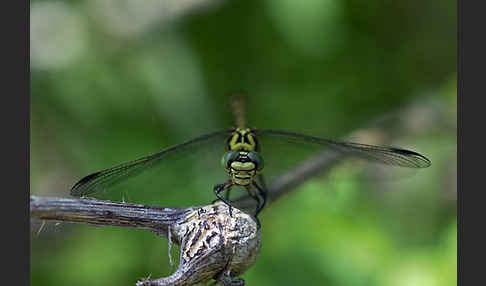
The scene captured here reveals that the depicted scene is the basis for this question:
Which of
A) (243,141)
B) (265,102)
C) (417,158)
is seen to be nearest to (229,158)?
(243,141)

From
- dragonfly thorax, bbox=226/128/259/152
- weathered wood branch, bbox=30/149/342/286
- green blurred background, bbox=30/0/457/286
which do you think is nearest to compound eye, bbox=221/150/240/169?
dragonfly thorax, bbox=226/128/259/152

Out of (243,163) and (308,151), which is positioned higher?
(308,151)

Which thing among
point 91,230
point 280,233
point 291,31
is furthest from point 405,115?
point 91,230

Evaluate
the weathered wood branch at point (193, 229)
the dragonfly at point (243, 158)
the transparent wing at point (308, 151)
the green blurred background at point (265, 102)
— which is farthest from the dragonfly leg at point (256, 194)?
the green blurred background at point (265, 102)

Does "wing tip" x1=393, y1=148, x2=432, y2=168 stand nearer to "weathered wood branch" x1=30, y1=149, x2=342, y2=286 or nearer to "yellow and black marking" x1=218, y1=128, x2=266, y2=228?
"yellow and black marking" x1=218, y1=128, x2=266, y2=228

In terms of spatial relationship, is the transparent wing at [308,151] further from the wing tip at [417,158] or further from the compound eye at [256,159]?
the compound eye at [256,159]

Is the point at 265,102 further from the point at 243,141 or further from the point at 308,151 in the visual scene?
the point at 243,141
